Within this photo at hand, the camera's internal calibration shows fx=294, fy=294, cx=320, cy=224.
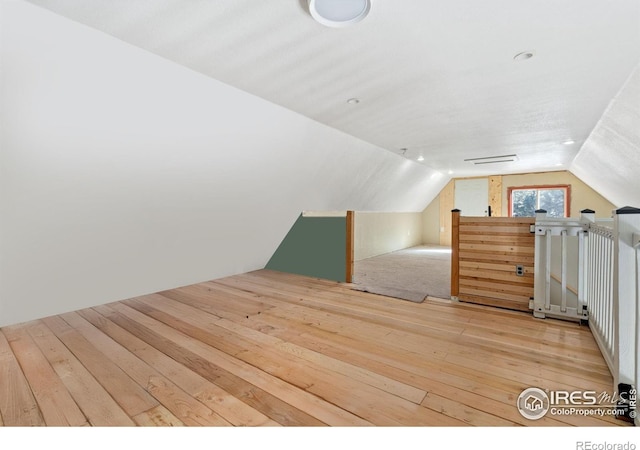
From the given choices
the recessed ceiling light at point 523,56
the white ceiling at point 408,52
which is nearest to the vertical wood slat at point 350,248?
the white ceiling at point 408,52

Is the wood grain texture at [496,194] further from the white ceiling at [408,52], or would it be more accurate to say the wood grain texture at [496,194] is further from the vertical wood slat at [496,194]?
the white ceiling at [408,52]

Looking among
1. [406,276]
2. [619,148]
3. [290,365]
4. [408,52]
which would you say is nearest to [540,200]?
[619,148]

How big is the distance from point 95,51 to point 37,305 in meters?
2.46

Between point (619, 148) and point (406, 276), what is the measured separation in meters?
3.12

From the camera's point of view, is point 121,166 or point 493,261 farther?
point 493,261

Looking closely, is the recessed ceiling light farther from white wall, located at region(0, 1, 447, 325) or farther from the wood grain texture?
the wood grain texture

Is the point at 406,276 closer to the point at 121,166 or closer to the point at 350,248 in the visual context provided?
the point at 350,248

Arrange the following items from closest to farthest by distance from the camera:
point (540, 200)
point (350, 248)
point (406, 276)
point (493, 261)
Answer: point (493, 261)
point (350, 248)
point (406, 276)
point (540, 200)

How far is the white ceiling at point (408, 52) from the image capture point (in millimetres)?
1688

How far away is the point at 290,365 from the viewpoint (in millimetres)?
1986

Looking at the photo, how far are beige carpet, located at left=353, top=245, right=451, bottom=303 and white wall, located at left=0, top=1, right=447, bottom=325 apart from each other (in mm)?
1736

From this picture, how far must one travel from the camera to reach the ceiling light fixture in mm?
1607

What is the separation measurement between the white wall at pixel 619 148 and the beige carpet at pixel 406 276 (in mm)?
2524
